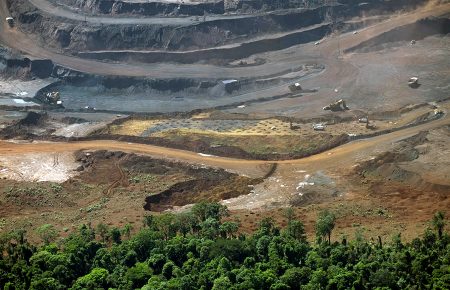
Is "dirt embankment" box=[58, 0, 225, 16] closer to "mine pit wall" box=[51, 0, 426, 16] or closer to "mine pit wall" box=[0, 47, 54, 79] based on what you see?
"mine pit wall" box=[51, 0, 426, 16]

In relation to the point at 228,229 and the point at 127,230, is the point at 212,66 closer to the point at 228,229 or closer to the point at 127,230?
the point at 127,230

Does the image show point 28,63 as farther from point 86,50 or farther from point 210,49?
point 210,49

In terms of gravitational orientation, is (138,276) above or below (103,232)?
above

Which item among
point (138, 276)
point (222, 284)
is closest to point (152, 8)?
point (138, 276)

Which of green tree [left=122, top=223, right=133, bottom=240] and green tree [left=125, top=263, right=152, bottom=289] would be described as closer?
green tree [left=125, top=263, right=152, bottom=289]

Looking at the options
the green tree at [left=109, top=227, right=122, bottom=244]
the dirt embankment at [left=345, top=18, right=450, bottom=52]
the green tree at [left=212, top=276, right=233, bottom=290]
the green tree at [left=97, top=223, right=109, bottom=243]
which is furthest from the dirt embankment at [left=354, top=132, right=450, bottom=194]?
the dirt embankment at [left=345, top=18, right=450, bottom=52]

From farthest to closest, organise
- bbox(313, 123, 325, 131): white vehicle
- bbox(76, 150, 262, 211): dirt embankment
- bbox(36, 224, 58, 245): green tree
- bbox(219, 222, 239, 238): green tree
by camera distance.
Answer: bbox(313, 123, 325, 131): white vehicle < bbox(76, 150, 262, 211): dirt embankment < bbox(36, 224, 58, 245): green tree < bbox(219, 222, 239, 238): green tree

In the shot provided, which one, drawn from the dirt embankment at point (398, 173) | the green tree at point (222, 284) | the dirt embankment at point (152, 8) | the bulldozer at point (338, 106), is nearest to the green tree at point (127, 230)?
the green tree at point (222, 284)
